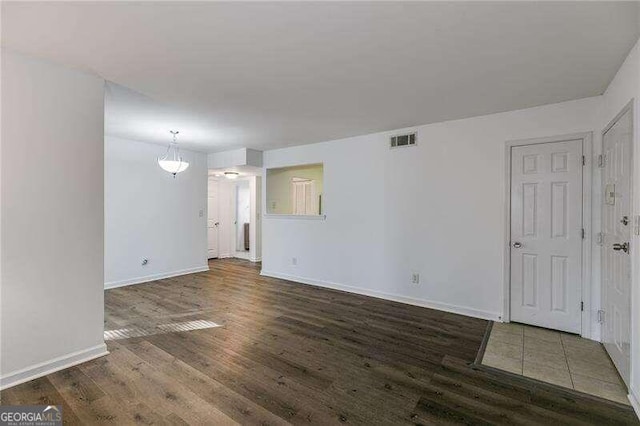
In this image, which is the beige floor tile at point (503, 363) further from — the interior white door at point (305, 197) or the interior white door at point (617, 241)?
the interior white door at point (305, 197)

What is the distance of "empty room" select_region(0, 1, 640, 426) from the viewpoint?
1900 mm

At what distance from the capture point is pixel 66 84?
245 cm

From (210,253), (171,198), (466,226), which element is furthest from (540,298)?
(210,253)

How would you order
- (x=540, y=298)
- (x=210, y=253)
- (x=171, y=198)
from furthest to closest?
(x=210, y=253)
(x=171, y=198)
(x=540, y=298)

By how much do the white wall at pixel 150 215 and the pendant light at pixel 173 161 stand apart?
0.13 meters

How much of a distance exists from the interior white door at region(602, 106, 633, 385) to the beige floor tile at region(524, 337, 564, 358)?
364 millimetres

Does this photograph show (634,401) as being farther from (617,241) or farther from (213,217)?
(213,217)

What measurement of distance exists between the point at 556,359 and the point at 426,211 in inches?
80.7

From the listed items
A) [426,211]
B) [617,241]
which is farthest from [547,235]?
[426,211]

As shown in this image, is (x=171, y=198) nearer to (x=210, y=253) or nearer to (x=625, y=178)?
(x=210, y=253)

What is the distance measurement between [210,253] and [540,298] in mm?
7018

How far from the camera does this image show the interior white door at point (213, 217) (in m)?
7.79

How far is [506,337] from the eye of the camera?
121 inches

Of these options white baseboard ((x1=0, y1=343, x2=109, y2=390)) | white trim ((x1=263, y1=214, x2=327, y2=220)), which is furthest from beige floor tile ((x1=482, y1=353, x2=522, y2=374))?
white baseboard ((x1=0, y1=343, x2=109, y2=390))
